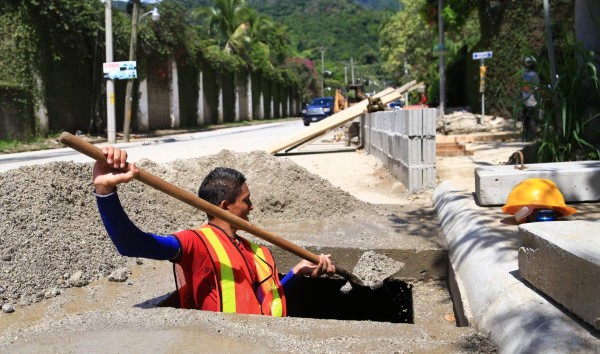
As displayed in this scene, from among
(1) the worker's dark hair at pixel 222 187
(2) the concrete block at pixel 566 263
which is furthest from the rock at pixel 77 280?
(2) the concrete block at pixel 566 263

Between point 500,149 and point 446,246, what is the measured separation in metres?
6.85

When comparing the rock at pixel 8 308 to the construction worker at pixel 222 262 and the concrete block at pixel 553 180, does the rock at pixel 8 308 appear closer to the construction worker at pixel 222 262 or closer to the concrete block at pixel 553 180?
the construction worker at pixel 222 262

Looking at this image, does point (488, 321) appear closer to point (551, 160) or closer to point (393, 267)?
point (393, 267)

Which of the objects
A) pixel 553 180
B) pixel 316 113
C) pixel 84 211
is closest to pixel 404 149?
pixel 553 180

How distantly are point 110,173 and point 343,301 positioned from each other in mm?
3443

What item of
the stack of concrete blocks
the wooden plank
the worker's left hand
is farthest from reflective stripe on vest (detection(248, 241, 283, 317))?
the wooden plank

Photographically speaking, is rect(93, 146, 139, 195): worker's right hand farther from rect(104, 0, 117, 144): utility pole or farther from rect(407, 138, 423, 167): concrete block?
rect(104, 0, 117, 144): utility pole

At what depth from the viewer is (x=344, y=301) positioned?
5.49 metres

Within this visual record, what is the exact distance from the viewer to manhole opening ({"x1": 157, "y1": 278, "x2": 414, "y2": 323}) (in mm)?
5148

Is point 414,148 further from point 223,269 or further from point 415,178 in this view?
point 223,269

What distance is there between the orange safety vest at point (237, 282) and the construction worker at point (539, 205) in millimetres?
1811

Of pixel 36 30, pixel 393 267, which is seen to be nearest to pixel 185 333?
pixel 393 267

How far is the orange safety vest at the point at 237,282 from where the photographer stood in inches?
117

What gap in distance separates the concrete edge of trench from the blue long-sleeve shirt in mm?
1477
